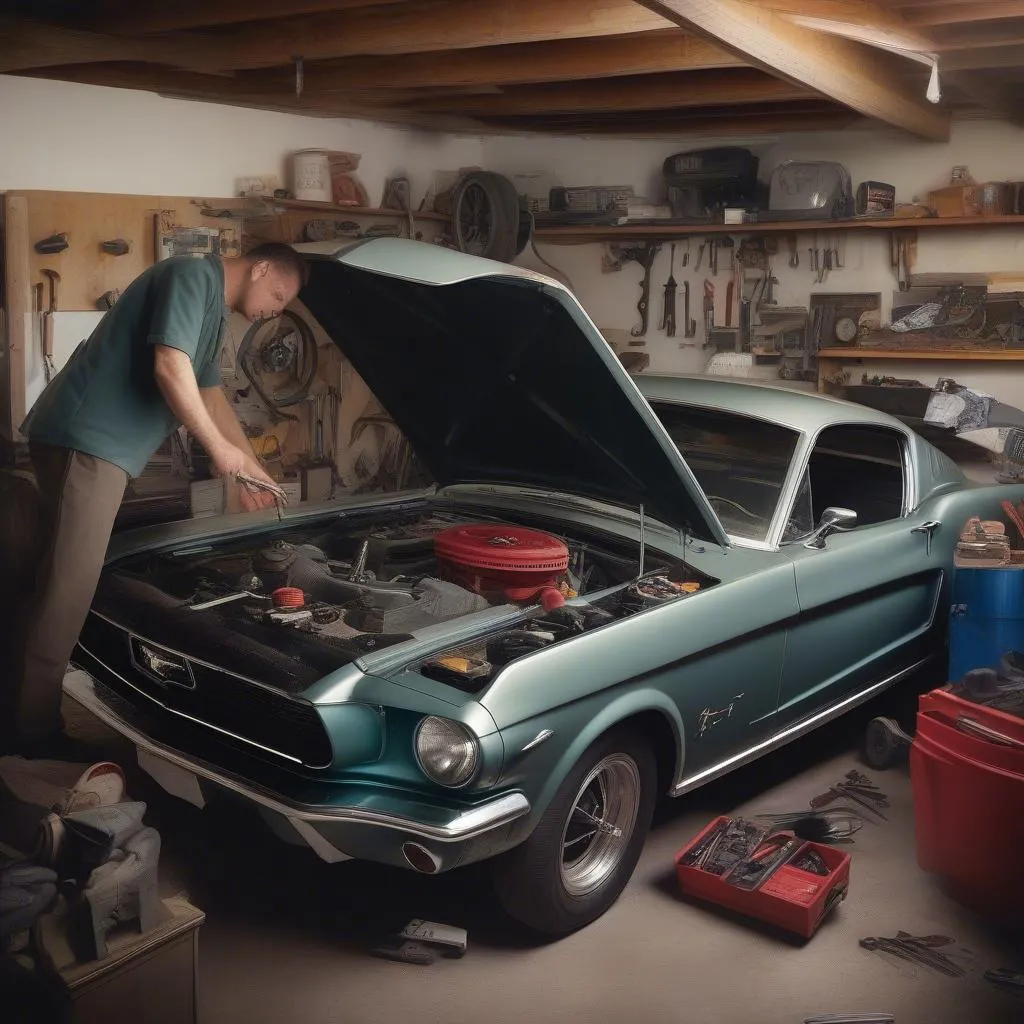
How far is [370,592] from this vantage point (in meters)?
3.06

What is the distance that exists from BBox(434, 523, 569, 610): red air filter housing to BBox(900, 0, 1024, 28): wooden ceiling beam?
2273 mm

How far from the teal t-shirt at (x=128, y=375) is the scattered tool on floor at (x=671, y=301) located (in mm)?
3993

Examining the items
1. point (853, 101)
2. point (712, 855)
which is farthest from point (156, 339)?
point (853, 101)

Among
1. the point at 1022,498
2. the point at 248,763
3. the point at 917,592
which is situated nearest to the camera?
the point at 248,763

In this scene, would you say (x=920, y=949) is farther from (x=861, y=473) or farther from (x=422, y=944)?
(x=861, y=473)

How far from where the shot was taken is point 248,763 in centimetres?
259

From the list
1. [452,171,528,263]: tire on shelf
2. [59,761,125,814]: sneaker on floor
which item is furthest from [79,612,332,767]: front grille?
[452,171,528,263]: tire on shelf

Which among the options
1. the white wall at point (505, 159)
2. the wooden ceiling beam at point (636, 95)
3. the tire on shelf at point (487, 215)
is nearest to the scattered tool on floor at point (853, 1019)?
the wooden ceiling beam at point (636, 95)

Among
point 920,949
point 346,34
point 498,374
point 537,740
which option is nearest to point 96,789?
point 537,740

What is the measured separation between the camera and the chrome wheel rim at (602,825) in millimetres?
2900

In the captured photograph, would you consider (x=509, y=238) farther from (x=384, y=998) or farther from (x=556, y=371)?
(x=384, y=998)

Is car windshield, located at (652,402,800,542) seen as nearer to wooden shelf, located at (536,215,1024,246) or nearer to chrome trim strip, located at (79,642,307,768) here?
chrome trim strip, located at (79,642,307,768)

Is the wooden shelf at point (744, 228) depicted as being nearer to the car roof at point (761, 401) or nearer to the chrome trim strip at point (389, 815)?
the car roof at point (761, 401)

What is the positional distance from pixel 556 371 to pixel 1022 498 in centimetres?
234
